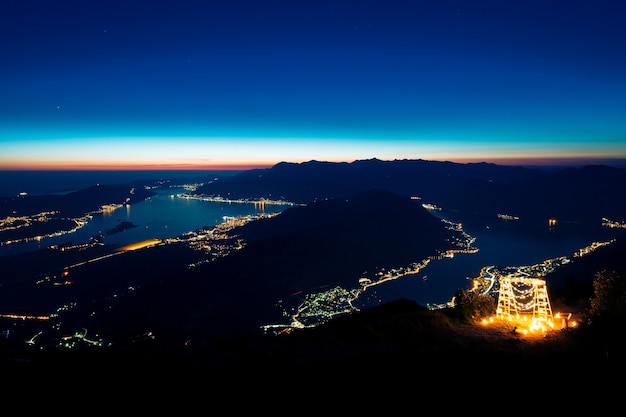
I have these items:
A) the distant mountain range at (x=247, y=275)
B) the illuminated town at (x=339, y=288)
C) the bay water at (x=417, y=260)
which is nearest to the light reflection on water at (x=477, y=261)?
the bay water at (x=417, y=260)

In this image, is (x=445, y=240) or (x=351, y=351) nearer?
(x=351, y=351)

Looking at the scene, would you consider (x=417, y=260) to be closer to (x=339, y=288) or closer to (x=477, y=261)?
(x=477, y=261)

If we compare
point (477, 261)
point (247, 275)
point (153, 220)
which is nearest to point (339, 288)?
point (247, 275)

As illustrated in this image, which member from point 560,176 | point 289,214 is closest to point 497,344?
point 289,214

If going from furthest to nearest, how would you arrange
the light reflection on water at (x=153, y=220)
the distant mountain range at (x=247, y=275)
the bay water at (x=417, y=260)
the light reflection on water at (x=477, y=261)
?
the light reflection on water at (x=153, y=220)
the bay water at (x=417, y=260)
the light reflection on water at (x=477, y=261)
the distant mountain range at (x=247, y=275)

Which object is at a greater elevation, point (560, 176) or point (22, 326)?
point (560, 176)

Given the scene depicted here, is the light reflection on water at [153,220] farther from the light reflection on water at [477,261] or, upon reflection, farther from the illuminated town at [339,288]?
the light reflection on water at [477,261]

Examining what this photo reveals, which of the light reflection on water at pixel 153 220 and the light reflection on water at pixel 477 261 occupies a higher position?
the light reflection on water at pixel 153 220

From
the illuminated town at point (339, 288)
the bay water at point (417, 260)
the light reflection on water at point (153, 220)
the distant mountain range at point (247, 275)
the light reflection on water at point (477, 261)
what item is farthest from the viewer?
the light reflection on water at point (153, 220)

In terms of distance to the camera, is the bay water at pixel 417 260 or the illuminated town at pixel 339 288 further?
the bay water at pixel 417 260

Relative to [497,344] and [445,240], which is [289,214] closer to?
[445,240]

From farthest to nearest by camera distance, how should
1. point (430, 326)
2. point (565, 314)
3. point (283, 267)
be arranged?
point (283, 267), point (565, 314), point (430, 326)
